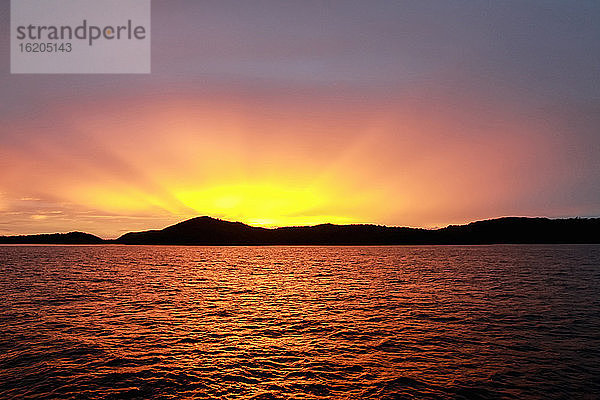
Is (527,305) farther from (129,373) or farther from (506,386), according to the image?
(129,373)

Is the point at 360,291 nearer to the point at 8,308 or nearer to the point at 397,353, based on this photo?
the point at 397,353

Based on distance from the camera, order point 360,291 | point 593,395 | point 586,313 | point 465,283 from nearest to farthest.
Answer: point 593,395 < point 586,313 < point 360,291 < point 465,283

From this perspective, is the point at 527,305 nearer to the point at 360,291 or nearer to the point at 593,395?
the point at 360,291

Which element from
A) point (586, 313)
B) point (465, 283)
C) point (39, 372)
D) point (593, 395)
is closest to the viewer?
point (593, 395)

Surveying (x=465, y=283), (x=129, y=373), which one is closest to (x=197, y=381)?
(x=129, y=373)

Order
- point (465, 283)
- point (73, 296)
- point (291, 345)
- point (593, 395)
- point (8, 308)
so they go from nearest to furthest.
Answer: point (593, 395), point (291, 345), point (8, 308), point (73, 296), point (465, 283)

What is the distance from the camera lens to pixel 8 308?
37.7 m

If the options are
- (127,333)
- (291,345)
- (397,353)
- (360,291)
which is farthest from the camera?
(360,291)

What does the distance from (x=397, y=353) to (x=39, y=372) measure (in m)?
19.4

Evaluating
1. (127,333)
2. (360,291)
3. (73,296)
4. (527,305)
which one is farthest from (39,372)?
(527,305)

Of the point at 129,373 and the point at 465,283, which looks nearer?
the point at 129,373

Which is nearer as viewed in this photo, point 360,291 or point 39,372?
point 39,372

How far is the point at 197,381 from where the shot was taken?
1880 centimetres

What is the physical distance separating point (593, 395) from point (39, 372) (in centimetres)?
2618
